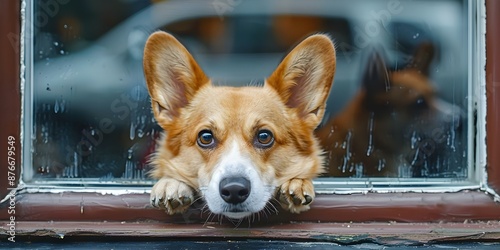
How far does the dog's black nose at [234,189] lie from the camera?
6.92 ft

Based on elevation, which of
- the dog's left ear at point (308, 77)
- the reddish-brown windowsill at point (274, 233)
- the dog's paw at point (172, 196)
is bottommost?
the reddish-brown windowsill at point (274, 233)

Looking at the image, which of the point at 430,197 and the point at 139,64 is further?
the point at 139,64

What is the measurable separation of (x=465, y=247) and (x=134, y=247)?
111cm

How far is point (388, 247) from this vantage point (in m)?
2.27

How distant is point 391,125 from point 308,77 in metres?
0.65

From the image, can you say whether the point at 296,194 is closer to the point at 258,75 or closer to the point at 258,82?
the point at 258,82

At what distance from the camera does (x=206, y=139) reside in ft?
7.62

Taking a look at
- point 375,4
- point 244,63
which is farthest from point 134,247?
point 375,4

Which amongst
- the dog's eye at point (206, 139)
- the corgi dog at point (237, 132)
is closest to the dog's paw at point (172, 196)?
the corgi dog at point (237, 132)

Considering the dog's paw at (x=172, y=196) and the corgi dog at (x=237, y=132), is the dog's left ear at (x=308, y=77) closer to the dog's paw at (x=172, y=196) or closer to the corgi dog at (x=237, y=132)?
the corgi dog at (x=237, y=132)

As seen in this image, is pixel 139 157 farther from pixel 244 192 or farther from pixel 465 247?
pixel 465 247

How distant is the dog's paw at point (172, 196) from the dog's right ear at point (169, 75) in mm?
296

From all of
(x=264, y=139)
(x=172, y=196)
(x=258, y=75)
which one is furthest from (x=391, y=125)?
(x=172, y=196)

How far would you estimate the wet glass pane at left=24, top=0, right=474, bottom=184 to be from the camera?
8.47ft
